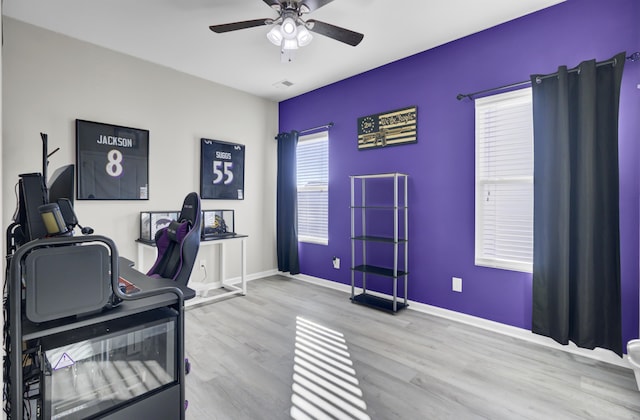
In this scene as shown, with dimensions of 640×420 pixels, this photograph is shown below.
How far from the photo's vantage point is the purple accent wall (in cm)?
226

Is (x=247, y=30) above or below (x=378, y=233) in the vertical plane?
above

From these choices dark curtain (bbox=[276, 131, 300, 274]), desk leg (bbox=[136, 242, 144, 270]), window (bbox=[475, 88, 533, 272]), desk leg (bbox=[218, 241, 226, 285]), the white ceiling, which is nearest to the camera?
the white ceiling

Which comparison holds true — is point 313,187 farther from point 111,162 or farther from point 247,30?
point 111,162

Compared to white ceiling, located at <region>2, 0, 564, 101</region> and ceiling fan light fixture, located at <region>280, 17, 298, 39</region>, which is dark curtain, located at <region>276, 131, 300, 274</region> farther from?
ceiling fan light fixture, located at <region>280, 17, 298, 39</region>

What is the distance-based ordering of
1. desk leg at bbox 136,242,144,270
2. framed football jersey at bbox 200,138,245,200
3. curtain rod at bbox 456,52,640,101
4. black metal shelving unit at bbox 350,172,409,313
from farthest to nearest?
framed football jersey at bbox 200,138,245,200, desk leg at bbox 136,242,144,270, black metal shelving unit at bbox 350,172,409,313, curtain rod at bbox 456,52,640,101

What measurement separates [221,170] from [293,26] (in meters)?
2.36

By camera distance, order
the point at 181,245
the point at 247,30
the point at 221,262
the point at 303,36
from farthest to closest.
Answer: the point at 221,262 → the point at 247,30 → the point at 303,36 → the point at 181,245

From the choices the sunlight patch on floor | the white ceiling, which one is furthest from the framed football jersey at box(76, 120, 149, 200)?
the sunlight patch on floor

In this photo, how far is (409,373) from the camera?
2.19 metres

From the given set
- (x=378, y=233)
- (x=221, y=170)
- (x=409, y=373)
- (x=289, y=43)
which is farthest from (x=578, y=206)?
(x=221, y=170)

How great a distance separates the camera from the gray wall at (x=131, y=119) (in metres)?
2.78

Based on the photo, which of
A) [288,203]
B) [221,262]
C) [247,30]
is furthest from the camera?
[288,203]

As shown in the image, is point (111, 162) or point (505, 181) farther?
point (111, 162)

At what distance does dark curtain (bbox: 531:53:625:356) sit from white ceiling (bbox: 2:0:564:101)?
31.5 inches
